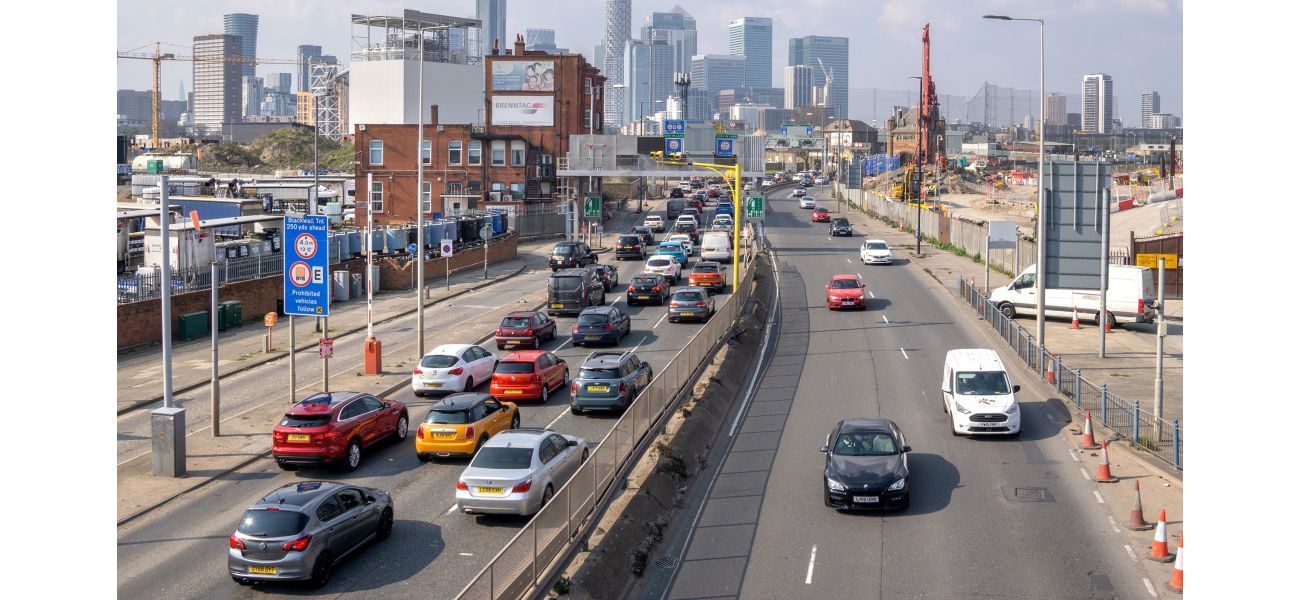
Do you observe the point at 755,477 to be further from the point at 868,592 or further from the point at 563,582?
the point at 563,582

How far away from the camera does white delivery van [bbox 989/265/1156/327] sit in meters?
42.9

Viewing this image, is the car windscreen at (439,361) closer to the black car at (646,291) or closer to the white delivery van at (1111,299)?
the black car at (646,291)

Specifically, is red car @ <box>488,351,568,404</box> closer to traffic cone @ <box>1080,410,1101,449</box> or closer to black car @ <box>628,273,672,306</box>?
traffic cone @ <box>1080,410,1101,449</box>

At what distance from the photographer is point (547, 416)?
29.1m

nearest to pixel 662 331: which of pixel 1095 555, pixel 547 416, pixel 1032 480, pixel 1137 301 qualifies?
pixel 547 416

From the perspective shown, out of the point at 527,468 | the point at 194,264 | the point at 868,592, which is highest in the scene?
the point at 194,264

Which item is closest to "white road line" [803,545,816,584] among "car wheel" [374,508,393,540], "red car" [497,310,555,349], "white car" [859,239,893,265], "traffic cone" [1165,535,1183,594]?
"traffic cone" [1165,535,1183,594]

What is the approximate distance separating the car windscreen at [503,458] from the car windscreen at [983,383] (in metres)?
12.1

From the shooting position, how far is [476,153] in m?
91.7

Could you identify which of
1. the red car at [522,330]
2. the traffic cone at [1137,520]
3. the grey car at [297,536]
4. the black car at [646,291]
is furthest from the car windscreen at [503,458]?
the black car at [646,291]

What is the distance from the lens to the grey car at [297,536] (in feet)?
55.8

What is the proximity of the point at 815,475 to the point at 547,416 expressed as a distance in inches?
293

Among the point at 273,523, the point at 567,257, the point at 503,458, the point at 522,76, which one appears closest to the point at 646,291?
the point at 567,257

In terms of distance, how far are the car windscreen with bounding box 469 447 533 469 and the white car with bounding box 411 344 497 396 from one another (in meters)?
10.4
